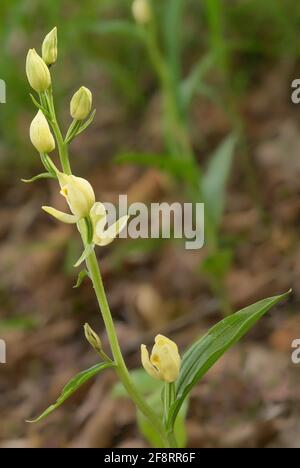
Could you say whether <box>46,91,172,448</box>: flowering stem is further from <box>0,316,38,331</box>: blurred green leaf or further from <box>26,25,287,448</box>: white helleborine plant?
<box>0,316,38,331</box>: blurred green leaf

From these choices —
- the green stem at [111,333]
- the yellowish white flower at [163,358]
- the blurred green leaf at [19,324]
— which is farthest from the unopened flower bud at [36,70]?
the blurred green leaf at [19,324]

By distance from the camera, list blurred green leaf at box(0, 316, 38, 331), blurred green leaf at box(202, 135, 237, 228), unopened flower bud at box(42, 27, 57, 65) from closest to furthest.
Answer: unopened flower bud at box(42, 27, 57, 65) → blurred green leaf at box(202, 135, 237, 228) → blurred green leaf at box(0, 316, 38, 331)

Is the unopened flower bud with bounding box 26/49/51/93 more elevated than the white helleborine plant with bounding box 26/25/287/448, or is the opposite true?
the unopened flower bud with bounding box 26/49/51/93

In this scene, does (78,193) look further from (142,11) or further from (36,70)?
(142,11)

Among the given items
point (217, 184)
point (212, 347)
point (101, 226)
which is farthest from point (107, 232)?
point (217, 184)

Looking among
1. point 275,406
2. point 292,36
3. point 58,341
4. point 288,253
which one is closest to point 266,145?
point 292,36

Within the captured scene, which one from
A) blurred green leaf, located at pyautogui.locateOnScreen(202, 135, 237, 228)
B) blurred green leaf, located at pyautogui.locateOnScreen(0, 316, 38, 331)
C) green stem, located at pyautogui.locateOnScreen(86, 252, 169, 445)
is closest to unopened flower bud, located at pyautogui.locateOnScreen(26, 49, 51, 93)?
green stem, located at pyautogui.locateOnScreen(86, 252, 169, 445)
